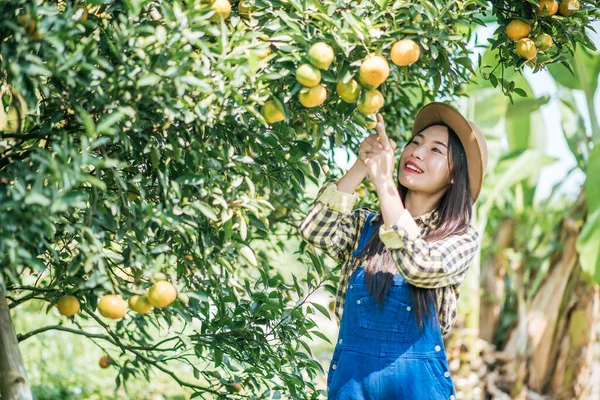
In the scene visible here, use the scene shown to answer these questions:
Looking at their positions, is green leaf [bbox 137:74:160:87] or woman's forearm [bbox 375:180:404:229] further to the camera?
woman's forearm [bbox 375:180:404:229]

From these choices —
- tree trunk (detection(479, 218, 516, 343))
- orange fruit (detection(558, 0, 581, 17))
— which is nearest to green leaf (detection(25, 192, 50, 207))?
orange fruit (detection(558, 0, 581, 17))

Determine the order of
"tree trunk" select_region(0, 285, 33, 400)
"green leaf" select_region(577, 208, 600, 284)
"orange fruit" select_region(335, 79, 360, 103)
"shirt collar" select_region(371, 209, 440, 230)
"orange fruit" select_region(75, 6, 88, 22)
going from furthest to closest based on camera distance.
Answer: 1. "green leaf" select_region(577, 208, 600, 284)
2. "shirt collar" select_region(371, 209, 440, 230)
3. "tree trunk" select_region(0, 285, 33, 400)
4. "orange fruit" select_region(335, 79, 360, 103)
5. "orange fruit" select_region(75, 6, 88, 22)

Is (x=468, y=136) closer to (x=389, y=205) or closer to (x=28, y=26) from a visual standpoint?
(x=389, y=205)

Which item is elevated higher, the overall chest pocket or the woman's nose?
the woman's nose

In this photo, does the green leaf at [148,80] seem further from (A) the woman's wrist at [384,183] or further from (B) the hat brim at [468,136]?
(B) the hat brim at [468,136]

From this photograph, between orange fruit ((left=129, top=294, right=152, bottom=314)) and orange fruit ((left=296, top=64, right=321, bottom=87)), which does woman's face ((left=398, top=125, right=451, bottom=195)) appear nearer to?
orange fruit ((left=296, top=64, right=321, bottom=87))

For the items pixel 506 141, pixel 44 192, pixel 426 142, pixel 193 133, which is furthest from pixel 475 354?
pixel 44 192

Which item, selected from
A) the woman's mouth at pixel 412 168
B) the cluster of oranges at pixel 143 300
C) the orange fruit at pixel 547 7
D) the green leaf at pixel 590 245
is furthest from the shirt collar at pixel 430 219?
the green leaf at pixel 590 245

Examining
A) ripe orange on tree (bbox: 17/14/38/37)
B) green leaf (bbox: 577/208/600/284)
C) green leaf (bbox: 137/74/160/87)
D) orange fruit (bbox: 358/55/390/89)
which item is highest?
green leaf (bbox: 577/208/600/284)

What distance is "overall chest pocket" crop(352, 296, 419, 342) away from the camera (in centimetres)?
174

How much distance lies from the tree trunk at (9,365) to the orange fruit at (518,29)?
1.32 m

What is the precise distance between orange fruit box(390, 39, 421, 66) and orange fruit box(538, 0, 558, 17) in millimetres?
366

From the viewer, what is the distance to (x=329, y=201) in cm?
185

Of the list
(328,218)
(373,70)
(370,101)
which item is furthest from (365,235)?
(373,70)
